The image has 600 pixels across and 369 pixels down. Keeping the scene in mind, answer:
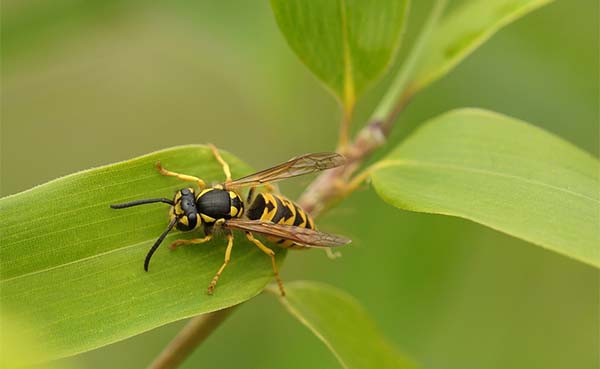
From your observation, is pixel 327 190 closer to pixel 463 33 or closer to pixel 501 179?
pixel 501 179

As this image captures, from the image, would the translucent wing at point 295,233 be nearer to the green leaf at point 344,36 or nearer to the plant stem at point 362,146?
the plant stem at point 362,146

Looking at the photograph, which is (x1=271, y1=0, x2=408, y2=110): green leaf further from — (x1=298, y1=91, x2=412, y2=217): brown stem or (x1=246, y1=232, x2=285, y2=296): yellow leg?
(x1=246, y1=232, x2=285, y2=296): yellow leg

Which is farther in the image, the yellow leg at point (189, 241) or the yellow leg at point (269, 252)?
the yellow leg at point (269, 252)

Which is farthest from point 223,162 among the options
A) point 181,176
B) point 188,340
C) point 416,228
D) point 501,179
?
point 416,228

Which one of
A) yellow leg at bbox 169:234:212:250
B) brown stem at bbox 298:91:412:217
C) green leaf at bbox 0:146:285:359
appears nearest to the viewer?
green leaf at bbox 0:146:285:359

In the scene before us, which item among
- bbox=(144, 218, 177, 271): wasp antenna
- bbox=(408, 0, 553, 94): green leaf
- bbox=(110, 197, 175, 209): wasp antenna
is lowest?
bbox=(144, 218, 177, 271): wasp antenna

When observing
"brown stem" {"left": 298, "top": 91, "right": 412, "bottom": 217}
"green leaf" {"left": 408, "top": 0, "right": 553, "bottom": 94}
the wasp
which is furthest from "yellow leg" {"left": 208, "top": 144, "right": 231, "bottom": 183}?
"green leaf" {"left": 408, "top": 0, "right": 553, "bottom": 94}

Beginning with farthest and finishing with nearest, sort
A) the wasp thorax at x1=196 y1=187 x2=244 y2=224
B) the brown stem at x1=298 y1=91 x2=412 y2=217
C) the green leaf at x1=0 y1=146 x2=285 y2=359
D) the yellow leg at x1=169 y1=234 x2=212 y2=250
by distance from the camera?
the brown stem at x1=298 y1=91 x2=412 y2=217 < the wasp thorax at x1=196 y1=187 x2=244 y2=224 < the yellow leg at x1=169 y1=234 x2=212 y2=250 < the green leaf at x1=0 y1=146 x2=285 y2=359

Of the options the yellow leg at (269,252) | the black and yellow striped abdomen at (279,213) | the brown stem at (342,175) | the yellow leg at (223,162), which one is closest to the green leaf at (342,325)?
the yellow leg at (269,252)
